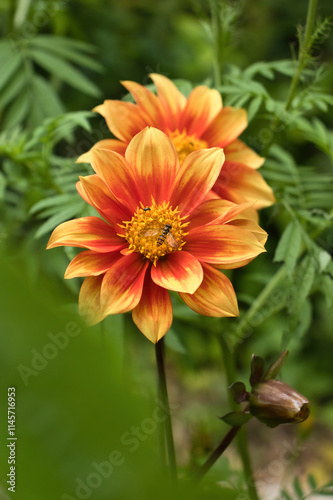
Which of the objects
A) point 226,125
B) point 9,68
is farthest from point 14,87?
point 226,125

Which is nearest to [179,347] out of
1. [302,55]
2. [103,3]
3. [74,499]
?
[302,55]

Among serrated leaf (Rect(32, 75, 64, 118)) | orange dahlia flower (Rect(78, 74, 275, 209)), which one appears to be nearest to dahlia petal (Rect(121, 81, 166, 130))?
orange dahlia flower (Rect(78, 74, 275, 209))

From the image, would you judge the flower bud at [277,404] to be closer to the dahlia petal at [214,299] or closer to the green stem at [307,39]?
the dahlia petal at [214,299]

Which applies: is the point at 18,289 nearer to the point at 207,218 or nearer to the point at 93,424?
the point at 93,424

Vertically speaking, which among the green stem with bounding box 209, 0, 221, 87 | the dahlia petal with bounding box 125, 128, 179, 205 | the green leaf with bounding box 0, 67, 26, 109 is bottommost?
the dahlia petal with bounding box 125, 128, 179, 205

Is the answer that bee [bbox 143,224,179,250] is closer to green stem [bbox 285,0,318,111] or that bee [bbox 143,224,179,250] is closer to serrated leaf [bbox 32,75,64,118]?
green stem [bbox 285,0,318,111]

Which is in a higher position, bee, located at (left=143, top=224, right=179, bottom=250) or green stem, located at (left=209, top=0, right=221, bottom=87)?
green stem, located at (left=209, top=0, right=221, bottom=87)

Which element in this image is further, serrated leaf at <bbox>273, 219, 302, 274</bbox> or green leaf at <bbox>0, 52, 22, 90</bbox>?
green leaf at <bbox>0, 52, 22, 90</bbox>
